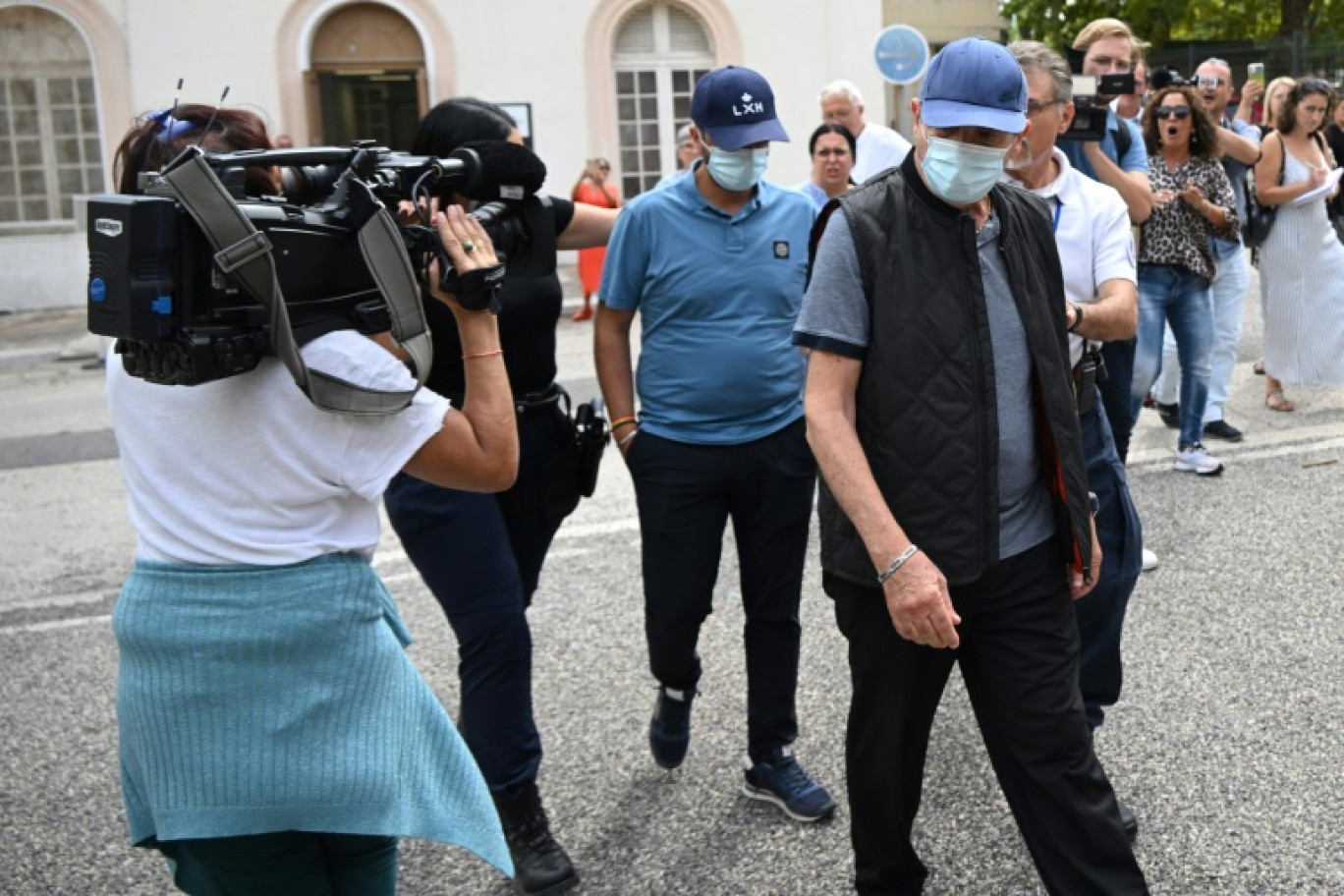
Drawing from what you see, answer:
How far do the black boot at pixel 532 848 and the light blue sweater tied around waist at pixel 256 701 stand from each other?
3.96 ft

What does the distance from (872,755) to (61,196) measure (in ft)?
56.8

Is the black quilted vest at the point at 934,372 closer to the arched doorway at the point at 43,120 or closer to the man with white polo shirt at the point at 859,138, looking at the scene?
the man with white polo shirt at the point at 859,138

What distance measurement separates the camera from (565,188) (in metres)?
18.4

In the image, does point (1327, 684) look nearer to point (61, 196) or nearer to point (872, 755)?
point (872, 755)

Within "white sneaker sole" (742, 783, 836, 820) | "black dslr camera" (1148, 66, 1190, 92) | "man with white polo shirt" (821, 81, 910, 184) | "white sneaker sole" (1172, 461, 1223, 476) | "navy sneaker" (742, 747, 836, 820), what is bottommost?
"white sneaker sole" (742, 783, 836, 820)

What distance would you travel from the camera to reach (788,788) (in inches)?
140

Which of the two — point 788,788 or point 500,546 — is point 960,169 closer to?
point 500,546

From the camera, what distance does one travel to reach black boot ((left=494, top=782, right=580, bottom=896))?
3289mm

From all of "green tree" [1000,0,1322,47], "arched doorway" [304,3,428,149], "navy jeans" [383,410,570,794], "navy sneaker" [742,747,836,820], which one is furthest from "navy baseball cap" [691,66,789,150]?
"green tree" [1000,0,1322,47]

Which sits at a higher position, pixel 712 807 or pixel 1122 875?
pixel 1122 875

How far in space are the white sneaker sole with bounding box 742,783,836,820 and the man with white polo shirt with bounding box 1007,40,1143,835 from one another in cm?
70

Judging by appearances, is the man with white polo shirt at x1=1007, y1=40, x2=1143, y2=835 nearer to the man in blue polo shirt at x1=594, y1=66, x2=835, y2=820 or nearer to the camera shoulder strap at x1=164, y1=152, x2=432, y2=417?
the man in blue polo shirt at x1=594, y1=66, x2=835, y2=820

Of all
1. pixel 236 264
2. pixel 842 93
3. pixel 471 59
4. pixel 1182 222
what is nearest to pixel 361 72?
pixel 471 59

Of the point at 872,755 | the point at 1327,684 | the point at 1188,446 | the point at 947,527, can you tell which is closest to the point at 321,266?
the point at 947,527
